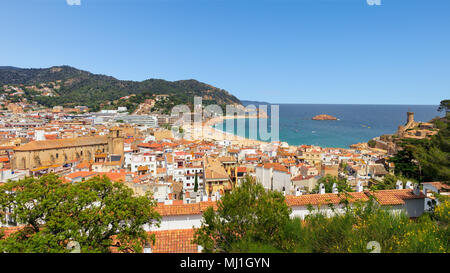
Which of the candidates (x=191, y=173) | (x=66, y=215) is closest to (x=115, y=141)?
(x=191, y=173)

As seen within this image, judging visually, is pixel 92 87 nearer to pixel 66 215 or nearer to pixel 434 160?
pixel 66 215

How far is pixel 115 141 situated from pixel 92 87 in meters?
132

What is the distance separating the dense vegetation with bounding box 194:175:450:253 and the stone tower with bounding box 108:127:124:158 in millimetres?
34797

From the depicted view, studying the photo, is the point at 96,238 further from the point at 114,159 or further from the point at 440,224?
the point at 114,159

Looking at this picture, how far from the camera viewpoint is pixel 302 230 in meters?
5.68

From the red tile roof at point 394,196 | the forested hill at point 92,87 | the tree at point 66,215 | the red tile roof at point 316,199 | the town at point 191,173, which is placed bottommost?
the town at point 191,173

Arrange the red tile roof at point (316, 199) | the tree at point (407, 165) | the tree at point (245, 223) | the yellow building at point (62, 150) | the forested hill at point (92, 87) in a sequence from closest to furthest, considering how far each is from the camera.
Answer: the tree at point (245, 223)
the red tile roof at point (316, 199)
the tree at point (407, 165)
the yellow building at point (62, 150)
the forested hill at point (92, 87)

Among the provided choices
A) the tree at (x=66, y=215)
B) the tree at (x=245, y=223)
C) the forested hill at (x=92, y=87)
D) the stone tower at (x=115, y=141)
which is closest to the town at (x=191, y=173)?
the stone tower at (x=115, y=141)

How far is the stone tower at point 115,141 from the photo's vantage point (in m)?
37.3

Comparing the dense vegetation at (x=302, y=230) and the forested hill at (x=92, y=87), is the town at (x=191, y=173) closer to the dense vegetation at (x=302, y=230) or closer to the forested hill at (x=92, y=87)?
the dense vegetation at (x=302, y=230)

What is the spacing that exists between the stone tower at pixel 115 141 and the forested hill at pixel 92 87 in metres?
86.0

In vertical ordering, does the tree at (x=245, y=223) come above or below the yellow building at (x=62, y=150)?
above

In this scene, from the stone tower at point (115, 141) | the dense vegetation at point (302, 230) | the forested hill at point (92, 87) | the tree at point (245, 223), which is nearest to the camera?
the dense vegetation at point (302, 230)
